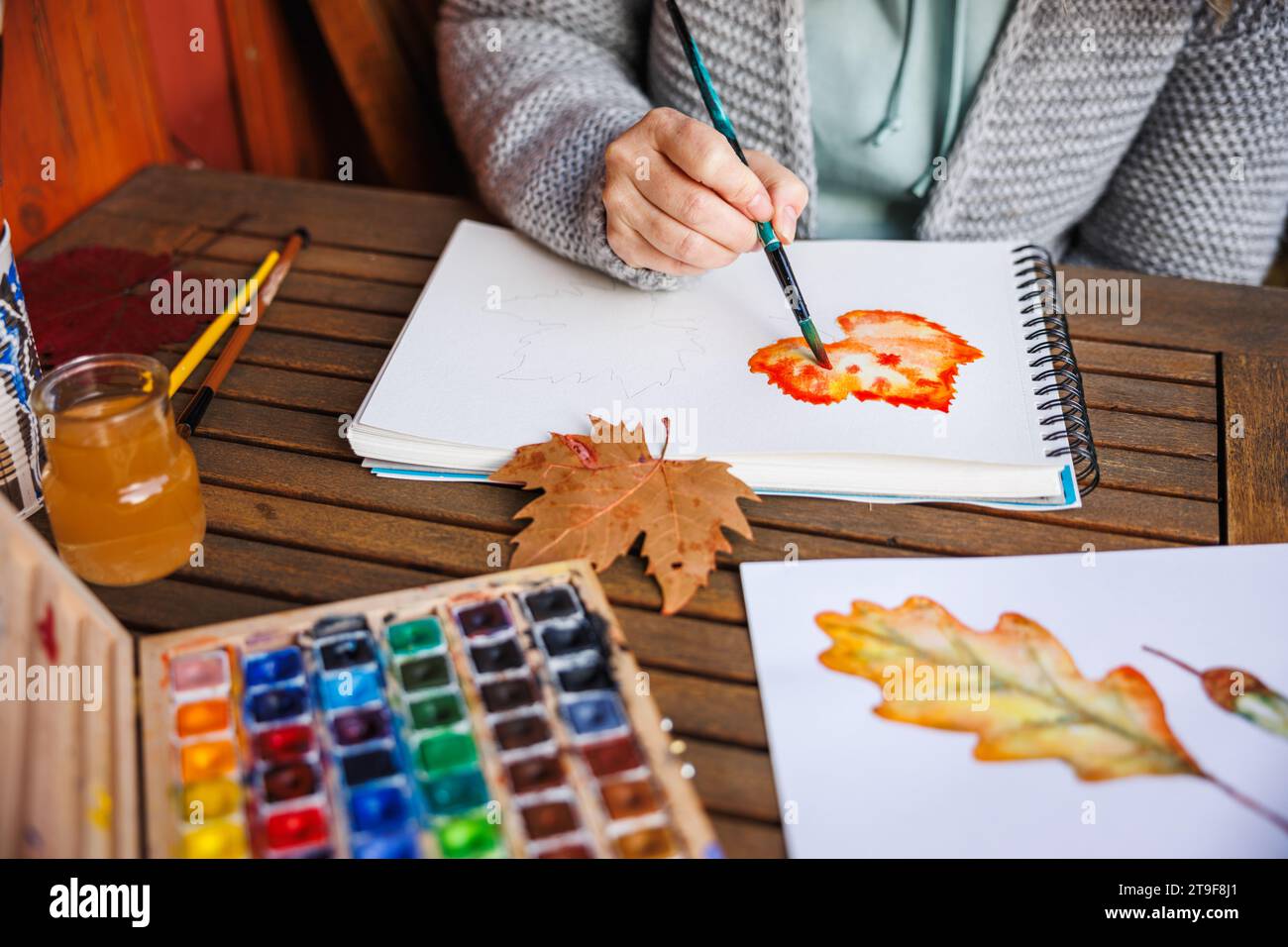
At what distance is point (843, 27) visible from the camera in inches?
40.2

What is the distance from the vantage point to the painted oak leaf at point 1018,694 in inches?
20.7

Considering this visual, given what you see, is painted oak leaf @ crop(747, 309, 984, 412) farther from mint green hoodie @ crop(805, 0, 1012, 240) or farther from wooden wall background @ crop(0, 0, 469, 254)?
wooden wall background @ crop(0, 0, 469, 254)

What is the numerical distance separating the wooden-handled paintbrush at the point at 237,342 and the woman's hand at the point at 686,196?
0.30 metres

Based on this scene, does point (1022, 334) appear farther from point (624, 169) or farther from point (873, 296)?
point (624, 169)

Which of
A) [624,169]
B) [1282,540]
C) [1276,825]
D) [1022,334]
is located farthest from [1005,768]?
[624,169]

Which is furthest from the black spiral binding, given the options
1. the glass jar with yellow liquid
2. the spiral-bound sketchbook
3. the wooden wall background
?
the wooden wall background

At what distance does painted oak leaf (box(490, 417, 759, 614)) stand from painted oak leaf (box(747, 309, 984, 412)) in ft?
0.38

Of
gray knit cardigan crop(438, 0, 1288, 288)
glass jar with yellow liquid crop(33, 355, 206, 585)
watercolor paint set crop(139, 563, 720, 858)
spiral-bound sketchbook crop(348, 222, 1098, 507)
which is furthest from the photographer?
gray knit cardigan crop(438, 0, 1288, 288)

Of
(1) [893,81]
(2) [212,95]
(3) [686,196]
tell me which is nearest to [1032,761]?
(3) [686,196]

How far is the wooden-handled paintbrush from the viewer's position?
2.41 ft

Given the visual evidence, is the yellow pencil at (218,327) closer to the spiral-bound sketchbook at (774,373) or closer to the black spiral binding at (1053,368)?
the spiral-bound sketchbook at (774,373)

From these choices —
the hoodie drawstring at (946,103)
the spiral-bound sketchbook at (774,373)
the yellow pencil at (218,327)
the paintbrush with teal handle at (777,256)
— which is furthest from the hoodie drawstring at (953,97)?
the yellow pencil at (218,327)

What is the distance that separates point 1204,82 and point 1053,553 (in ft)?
2.10

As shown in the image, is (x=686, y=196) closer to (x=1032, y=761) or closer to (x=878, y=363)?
(x=878, y=363)
